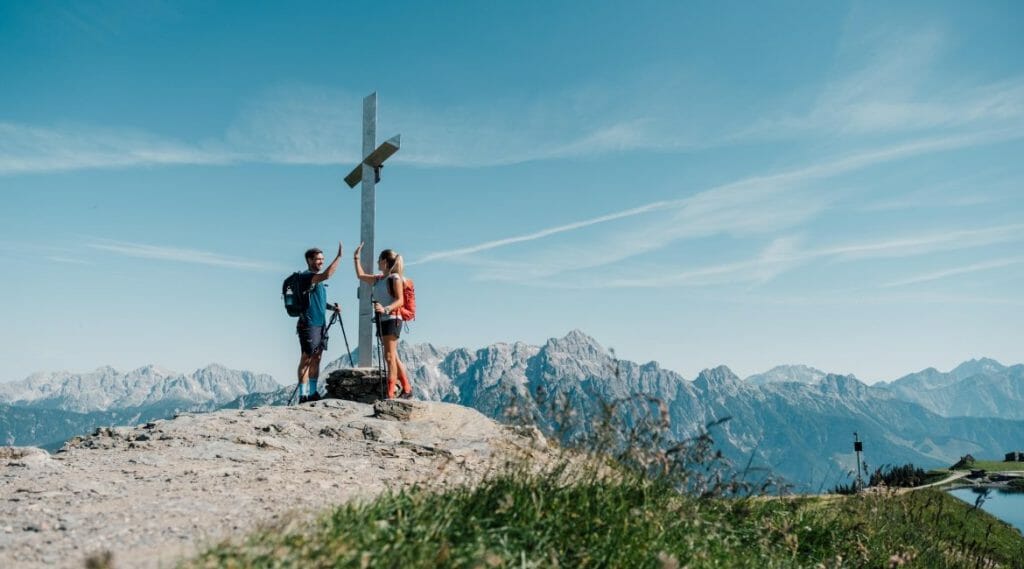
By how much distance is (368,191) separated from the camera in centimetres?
1534

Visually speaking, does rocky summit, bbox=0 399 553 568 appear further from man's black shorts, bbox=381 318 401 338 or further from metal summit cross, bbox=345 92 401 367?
metal summit cross, bbox=345 92 401 367

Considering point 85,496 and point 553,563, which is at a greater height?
point 85,496

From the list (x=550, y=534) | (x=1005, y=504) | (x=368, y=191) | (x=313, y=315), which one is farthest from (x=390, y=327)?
(x=1005, y=504)

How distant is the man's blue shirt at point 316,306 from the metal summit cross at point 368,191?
4.16 feet

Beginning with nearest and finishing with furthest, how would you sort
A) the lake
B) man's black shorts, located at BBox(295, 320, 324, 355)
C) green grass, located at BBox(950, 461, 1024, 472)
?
1. man's black shorts, located at BBox(295, 320, 324, 355)
2. the lake
3. green grass, located at BBox(950, 461, 1024, 472)

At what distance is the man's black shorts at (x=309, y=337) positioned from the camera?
13391 millimetres

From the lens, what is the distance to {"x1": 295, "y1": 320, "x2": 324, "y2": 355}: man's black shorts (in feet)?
43.9

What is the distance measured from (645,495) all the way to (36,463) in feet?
21.9

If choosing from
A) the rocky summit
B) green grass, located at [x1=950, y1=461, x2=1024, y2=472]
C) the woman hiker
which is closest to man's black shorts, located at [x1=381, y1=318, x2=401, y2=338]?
the woman hiker

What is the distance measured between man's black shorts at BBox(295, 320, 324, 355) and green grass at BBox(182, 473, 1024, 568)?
28.8ft

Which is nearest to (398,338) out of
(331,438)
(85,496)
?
(331,438)

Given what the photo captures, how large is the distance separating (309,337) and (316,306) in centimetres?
67

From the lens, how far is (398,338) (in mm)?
12086

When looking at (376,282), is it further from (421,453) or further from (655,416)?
(655,416)
